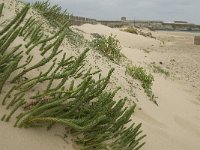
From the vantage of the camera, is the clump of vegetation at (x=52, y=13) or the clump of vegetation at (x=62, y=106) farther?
the clump of vegetation at (x=52, y=13)

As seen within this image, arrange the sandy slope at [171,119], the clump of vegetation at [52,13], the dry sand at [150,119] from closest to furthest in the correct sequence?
A: the dry sand at [150,119], the sandy slope at [171,119], the clump of vegetation at [52,13]

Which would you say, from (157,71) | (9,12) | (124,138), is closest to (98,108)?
(124,138)

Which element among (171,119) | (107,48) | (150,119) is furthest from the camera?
(107,48)

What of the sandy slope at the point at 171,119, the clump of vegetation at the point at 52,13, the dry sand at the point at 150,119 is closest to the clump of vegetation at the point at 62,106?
the dry sand at the point at 150,119

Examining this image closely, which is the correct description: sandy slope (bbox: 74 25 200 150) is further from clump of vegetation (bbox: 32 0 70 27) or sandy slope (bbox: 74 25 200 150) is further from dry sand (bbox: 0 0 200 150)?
clump of vegetation (bbox: 32 0 70 27)

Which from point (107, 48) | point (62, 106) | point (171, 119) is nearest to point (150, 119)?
point (171, 119)

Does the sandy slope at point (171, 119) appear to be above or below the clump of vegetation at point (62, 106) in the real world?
below

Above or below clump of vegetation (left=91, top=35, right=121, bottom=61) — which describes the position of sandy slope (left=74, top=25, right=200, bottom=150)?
below

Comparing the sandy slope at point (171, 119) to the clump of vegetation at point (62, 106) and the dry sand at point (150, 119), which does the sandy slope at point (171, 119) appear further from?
the clump of vegetation at point (62, 106)

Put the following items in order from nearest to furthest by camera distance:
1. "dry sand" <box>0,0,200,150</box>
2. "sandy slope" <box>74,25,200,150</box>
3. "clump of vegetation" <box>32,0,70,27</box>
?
1. "dry sand" <box>0,0,200,150</box>
2. "sandy slope" <box>74,25,200,150</box>
3. "clump of vegetation" <box>32,0,70,27</box>

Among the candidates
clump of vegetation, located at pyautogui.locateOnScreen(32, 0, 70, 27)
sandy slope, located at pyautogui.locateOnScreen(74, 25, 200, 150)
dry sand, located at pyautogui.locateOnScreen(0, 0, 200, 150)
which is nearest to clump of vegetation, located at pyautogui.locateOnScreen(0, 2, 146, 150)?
dry sand, located at pyautogui.locateOnScreen(0, 0, 200, 150)

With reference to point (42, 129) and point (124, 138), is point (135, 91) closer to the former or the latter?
point (124, 138)

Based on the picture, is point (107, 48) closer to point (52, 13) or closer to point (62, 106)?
point (52, 13)

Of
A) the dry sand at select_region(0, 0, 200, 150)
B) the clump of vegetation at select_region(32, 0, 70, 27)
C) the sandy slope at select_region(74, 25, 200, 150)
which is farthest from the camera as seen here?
the clump of vegetation at select_region(32, 0, 70, 27)
